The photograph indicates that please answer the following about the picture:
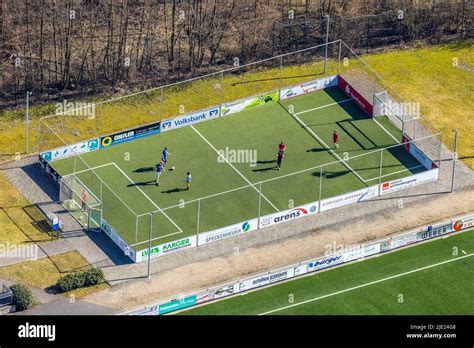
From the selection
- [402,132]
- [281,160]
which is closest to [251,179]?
[281,160]

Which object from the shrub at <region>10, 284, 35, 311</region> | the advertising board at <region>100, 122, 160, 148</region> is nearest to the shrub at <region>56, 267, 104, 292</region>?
the shrub at <region>10, 284, 35, 311</region>

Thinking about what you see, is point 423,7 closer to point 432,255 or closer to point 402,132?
point 402,132

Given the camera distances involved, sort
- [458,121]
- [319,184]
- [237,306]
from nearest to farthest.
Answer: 1. [237,306]
2. [319,184]
3. [458,121]

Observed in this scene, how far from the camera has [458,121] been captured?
123875mm

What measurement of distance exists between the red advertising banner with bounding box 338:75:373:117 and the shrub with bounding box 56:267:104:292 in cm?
2838

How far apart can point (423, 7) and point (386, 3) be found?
311 centimetres

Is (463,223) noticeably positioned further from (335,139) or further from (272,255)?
(272,255)

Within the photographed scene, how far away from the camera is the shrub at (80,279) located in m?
104


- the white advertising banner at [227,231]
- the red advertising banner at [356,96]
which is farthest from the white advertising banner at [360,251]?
the red advertising banner at [356,96]

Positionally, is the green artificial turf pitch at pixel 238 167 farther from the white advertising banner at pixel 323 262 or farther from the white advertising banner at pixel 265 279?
the white advertising banner at pixel 265 279

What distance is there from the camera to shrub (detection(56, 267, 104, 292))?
103812 millimetres

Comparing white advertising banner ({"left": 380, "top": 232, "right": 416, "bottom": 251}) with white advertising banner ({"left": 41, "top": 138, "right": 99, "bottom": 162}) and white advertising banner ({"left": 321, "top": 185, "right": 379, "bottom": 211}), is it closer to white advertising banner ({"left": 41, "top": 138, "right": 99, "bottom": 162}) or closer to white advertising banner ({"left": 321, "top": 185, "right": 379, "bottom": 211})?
white advertising banner ({"left": 321, "top": 185, "right": 379, "bottom": 211})

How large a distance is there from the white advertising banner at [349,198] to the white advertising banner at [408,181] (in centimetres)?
79

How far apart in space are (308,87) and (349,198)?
49.7 feet
